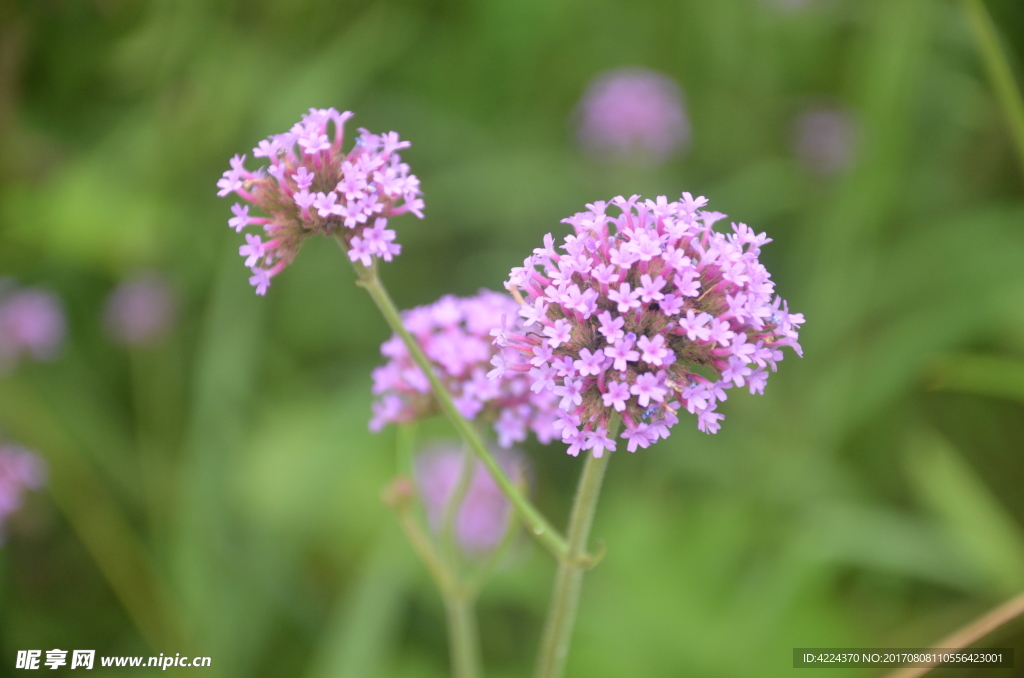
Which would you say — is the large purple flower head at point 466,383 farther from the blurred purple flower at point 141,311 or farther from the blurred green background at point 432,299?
the blurred purple flower at point 141,311

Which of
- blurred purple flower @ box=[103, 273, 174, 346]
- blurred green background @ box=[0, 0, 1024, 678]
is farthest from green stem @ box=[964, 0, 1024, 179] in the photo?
blurred purple flower @ box=[103, 273, 174, 346]

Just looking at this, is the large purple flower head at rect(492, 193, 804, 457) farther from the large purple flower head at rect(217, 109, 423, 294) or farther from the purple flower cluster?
the purple flower cluster

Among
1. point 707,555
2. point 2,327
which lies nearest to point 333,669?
point 707,555

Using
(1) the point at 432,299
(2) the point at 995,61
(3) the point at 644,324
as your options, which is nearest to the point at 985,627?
(3) the point at 644,324

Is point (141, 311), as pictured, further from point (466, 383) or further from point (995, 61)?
point (995, 61)

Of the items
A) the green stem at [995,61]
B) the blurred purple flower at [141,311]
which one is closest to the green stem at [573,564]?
the green stem at [995,61]
